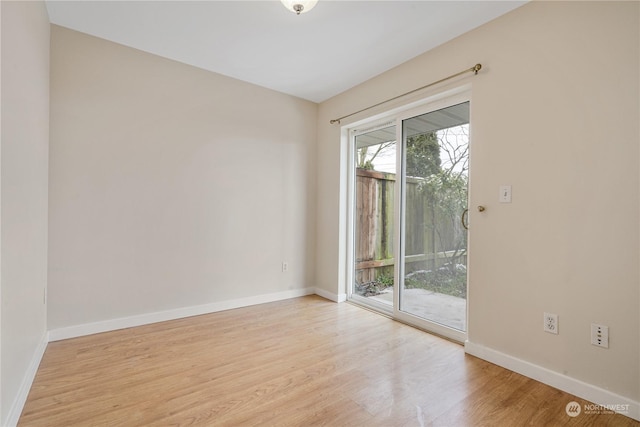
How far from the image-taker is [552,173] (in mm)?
1879

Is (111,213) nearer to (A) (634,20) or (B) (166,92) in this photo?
(B) (166,92)

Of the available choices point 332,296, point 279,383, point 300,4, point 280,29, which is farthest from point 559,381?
point 280,29

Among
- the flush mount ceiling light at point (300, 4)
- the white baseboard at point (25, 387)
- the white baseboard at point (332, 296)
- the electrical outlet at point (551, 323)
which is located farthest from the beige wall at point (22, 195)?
the electrical outlet at point (551, 323)

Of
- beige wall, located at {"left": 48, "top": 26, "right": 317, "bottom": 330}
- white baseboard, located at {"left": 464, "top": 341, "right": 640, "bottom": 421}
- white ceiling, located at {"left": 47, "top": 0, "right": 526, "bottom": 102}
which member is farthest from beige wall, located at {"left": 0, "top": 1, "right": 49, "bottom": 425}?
white baseboard, located at {"left": 464, "top": 341, "right": 640, "bottom": 421}

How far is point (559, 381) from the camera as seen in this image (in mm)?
1819

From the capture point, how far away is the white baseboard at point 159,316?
242cm

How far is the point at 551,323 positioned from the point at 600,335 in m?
0.23

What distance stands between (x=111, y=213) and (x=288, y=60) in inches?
82.1

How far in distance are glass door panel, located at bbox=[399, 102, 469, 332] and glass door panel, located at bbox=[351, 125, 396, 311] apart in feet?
0.81

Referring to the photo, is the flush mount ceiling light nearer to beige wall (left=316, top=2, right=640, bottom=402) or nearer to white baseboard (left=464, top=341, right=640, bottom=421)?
beige wall (left=316, top=2, right=640, bottom=402)

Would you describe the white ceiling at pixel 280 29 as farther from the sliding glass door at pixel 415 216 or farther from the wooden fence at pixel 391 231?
the wooden fence at pixel 391 231

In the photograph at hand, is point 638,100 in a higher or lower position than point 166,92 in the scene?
lower

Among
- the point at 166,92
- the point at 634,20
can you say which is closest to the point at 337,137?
the point at 166,92

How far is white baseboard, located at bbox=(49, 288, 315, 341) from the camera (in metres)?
2.42
